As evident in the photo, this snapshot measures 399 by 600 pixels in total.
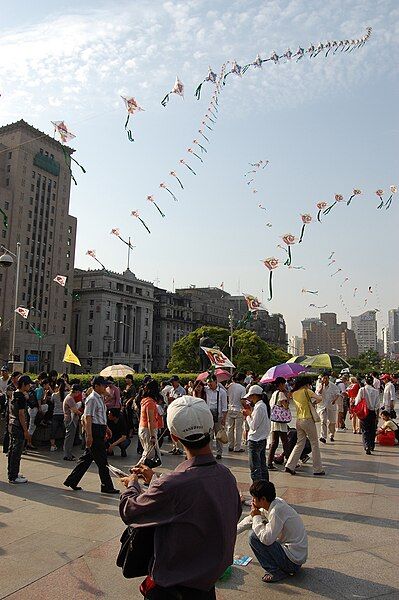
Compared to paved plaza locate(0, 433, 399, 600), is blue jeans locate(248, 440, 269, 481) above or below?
above

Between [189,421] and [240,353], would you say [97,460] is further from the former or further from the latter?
[240,353]

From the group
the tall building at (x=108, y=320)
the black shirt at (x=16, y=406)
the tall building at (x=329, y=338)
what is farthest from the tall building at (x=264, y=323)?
the black shirt at (x=16, y=406)

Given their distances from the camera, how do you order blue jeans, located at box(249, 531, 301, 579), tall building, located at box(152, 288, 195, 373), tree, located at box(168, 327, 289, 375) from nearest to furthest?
blue jeans, located at box(249, 531, 301, 579)
tree, located at box(168, 327, 289, 375)
tall building, located at box(152, 288, 195, 373)

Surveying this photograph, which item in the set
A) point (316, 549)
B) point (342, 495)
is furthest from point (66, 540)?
point (342, 495)

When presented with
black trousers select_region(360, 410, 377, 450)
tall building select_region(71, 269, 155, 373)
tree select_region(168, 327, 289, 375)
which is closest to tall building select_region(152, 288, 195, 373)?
tall building select_region(71, 269, 155, 373)

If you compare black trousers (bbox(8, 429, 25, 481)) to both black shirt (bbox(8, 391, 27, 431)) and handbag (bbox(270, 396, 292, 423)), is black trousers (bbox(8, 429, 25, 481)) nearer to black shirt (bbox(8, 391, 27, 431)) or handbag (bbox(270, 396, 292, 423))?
black shirt (bbox(8, 391, 27, 431))

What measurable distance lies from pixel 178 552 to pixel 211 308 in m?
117

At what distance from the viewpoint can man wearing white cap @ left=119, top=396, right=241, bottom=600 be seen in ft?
8.09

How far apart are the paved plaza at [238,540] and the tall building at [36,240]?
2577 inches

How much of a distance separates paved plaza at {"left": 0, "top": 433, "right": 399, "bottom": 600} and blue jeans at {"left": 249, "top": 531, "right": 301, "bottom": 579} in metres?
0.09

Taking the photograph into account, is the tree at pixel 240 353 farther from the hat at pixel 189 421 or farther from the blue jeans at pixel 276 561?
the hat at pixel 189 421

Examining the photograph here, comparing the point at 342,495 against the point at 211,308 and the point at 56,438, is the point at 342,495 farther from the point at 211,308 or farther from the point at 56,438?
the point at 211,308

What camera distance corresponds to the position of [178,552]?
8.09ft

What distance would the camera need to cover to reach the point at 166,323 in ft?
351
